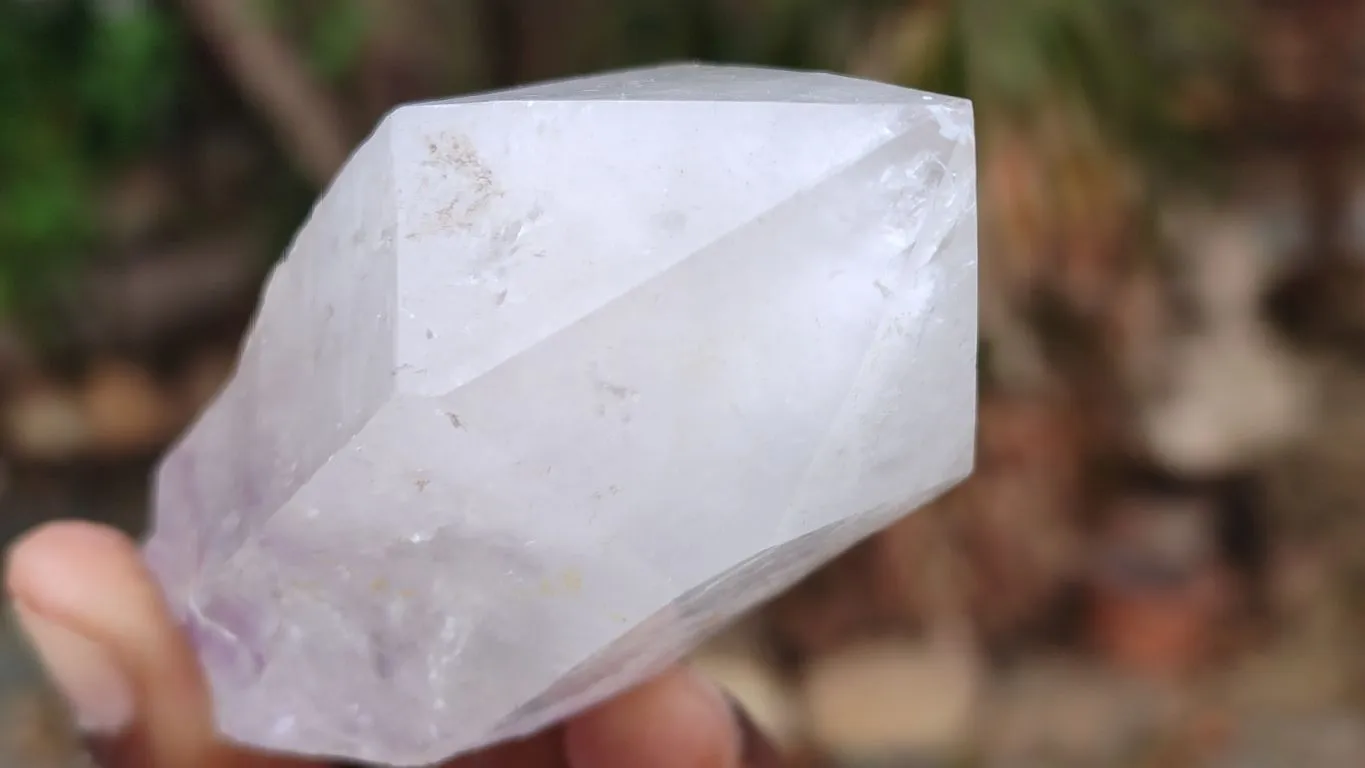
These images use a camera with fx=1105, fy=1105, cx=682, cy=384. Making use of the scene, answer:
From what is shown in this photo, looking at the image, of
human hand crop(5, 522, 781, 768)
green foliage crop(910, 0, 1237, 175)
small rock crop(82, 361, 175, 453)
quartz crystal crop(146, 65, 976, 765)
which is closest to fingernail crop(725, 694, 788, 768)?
human hand crop(5, 522, 781, 768)

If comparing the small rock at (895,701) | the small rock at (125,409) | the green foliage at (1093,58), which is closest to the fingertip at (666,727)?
the green foliage at (1093,58)

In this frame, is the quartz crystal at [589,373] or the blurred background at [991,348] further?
the blurred background at [991,348]

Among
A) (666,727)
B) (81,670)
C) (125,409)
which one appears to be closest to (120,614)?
(81,670)

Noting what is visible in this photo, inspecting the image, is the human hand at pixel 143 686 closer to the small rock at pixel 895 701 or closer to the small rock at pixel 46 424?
the small rock at pixel 895 701

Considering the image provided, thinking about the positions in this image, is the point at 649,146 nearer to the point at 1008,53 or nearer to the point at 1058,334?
the point at 1008,53

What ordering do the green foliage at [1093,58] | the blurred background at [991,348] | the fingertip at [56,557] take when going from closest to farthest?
the fingertip at [56,557] < the green foliage at [1093,58] < the blurred background at [991,348]

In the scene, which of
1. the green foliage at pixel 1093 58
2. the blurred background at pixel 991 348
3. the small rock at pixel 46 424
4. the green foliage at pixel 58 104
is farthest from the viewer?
the small rock at pixel 46 424

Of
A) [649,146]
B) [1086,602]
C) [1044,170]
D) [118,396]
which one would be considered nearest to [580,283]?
[649,146]

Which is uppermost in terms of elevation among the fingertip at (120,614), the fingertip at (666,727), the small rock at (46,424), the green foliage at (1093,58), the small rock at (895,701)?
the green foliage at (1093,58)
